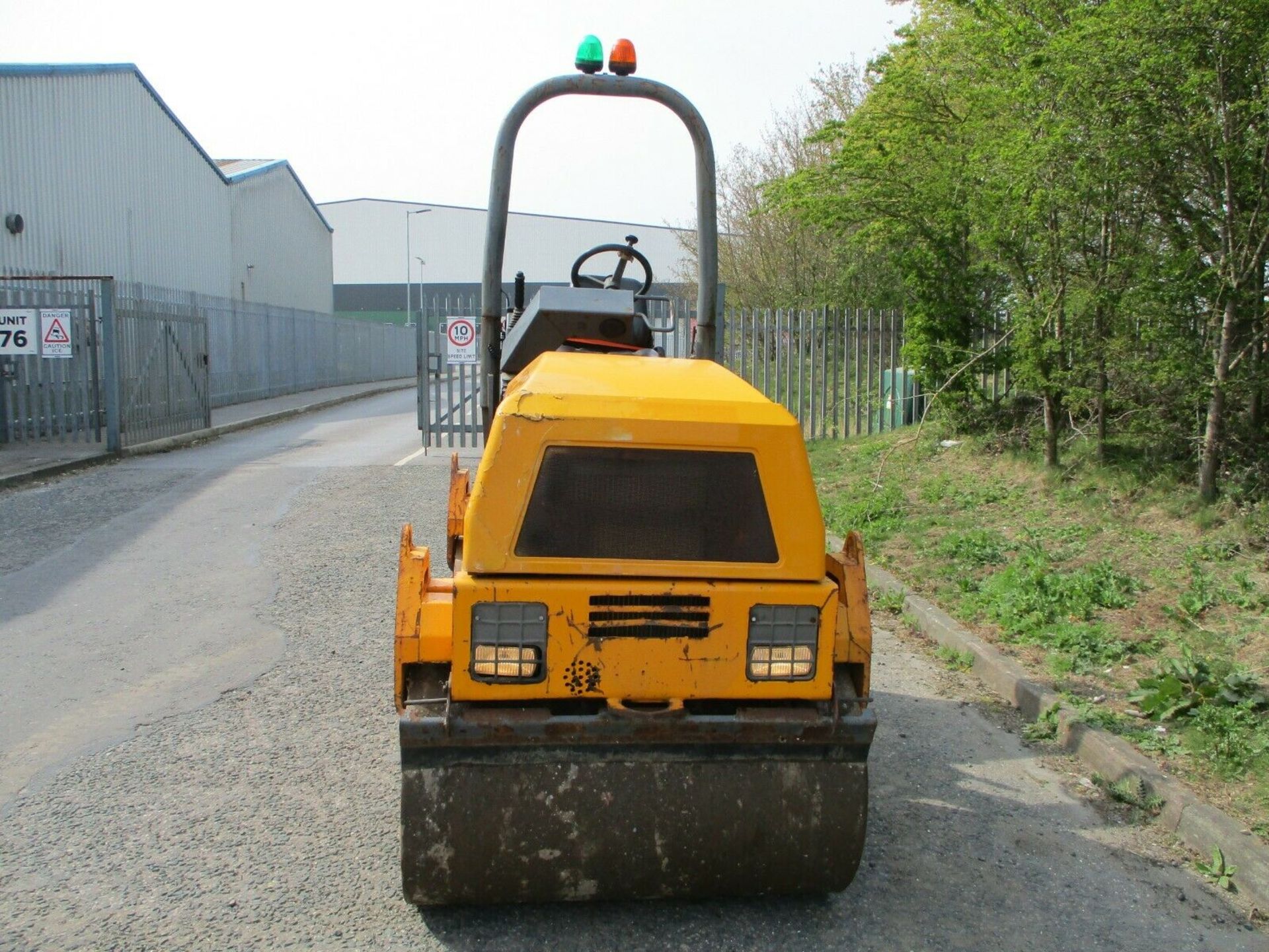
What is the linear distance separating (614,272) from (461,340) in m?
10.8

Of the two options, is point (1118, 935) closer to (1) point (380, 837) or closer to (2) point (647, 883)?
(2) point (647, 883)

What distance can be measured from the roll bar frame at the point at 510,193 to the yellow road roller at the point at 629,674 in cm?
144

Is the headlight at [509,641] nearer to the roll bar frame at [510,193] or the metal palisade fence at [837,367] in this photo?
the roll bar frame at [510,193]

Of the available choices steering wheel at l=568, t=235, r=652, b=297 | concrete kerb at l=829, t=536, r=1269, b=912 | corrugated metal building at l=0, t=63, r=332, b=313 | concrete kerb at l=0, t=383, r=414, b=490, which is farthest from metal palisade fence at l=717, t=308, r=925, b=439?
corrugated metal building at l=0, t=63, r=332, b=313

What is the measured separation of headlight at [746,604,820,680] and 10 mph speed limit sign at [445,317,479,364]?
43.0ft

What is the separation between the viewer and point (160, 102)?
26.0 m

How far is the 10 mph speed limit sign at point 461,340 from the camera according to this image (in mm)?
16250

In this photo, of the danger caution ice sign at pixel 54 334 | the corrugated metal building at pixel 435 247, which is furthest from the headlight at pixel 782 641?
the corrugated metal building at pixel 435 247

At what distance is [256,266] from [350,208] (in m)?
30.8

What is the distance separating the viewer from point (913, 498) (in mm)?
10594

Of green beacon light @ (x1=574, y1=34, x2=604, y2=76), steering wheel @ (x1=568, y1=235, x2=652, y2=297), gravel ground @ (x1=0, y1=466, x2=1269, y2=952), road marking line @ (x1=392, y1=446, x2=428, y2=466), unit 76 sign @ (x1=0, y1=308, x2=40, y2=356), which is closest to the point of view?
gravel ground @ (x1=0, y1=466, x2=1269, y2=952)

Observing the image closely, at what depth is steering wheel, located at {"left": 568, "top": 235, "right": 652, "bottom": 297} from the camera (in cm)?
561

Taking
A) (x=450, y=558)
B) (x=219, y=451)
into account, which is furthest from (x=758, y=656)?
(x=219, y=451)

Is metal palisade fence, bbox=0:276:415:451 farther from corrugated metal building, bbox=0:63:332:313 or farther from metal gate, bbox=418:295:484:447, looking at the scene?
metal gate, bbox=418:295:484:447
